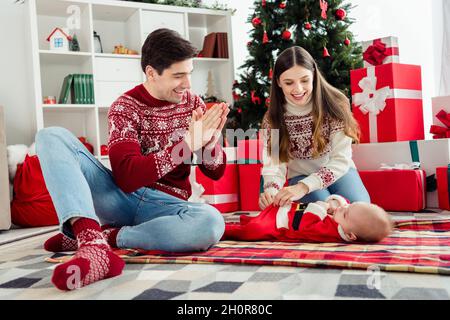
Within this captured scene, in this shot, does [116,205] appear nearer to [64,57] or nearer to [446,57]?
[64,57]

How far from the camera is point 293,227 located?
152cm

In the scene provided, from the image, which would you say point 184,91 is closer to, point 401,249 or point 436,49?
point 401,249

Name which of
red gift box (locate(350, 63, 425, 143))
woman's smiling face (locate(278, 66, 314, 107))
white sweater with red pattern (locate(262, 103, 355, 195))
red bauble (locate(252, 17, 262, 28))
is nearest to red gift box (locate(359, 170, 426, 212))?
red gift box (locate(350, 63, 425, 143))

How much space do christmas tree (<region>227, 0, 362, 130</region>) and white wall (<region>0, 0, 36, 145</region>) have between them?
4.97 feet

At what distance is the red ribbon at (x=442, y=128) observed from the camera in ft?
7.69

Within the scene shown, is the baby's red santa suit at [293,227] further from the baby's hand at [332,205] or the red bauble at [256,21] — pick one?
the red bauble at [256,21]

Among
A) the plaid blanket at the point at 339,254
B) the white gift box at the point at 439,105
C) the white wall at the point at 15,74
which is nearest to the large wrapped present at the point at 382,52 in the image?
the white gift box at the point at 439,105

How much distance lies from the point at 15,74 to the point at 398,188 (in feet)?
8.37

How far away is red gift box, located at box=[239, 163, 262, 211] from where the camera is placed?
2.63m

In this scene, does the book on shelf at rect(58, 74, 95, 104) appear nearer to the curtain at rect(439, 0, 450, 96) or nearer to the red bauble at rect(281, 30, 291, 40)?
the red bauble at rect(281, 30, 291, 40)

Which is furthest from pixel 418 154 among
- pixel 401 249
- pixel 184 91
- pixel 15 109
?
pixel 15 109

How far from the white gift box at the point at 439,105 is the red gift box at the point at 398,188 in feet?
1.06

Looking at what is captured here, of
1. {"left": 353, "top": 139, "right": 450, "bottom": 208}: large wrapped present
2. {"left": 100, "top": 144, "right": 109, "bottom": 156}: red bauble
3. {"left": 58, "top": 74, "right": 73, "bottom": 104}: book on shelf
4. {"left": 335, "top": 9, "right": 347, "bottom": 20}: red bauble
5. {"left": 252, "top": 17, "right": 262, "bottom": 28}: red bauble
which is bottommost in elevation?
{"left": 353, "top": 139, "right": 450, "bottom": 208}: large wrapped present

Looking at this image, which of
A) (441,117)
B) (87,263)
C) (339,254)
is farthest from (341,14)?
(87,263)
